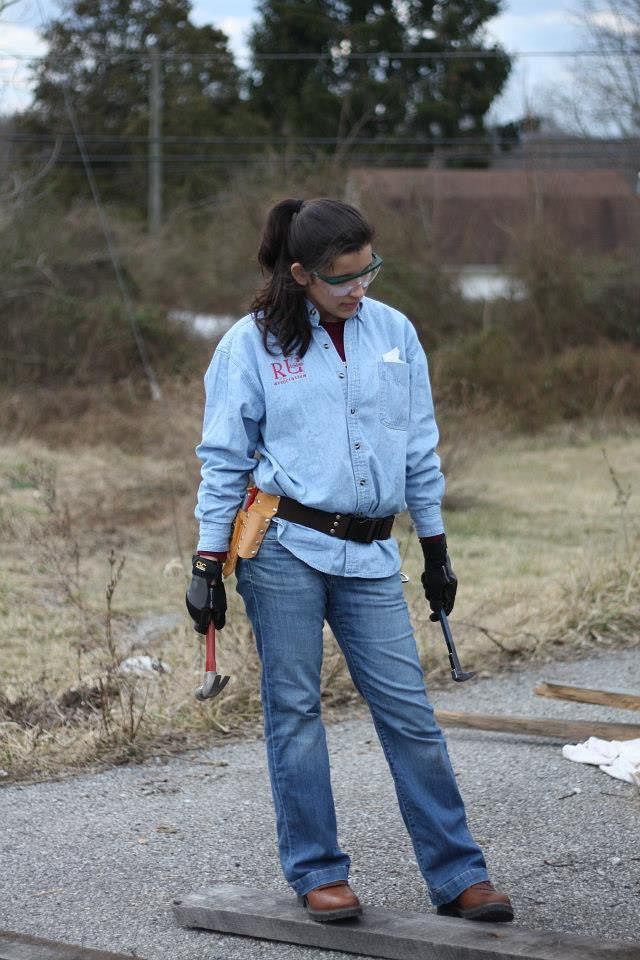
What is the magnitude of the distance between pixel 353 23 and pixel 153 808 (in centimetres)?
4007

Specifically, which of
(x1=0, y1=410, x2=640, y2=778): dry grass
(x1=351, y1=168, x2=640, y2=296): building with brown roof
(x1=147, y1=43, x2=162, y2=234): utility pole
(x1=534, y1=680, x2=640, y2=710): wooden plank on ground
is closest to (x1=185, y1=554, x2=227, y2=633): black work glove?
(x1=0, y1=410, x2=640, y2=778): dry grass

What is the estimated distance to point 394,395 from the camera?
361 cm

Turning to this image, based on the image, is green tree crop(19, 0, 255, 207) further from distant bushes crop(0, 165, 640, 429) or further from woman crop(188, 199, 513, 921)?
woman crop(188, 199, 513, 921)

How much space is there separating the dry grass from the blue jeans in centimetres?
198

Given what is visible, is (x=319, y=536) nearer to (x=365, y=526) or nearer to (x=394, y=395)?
(x=365, y=526)

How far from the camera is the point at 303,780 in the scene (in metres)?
3.55

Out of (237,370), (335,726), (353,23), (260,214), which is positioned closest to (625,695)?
(335,726)

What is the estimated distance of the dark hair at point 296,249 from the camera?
11.5 feet

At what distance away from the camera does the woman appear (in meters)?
3.51

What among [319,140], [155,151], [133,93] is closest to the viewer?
[319,140]

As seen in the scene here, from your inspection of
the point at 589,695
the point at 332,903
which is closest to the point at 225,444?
the point at 332,903

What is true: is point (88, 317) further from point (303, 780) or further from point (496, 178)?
point (303, 780)

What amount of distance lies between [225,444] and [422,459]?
1.85ft

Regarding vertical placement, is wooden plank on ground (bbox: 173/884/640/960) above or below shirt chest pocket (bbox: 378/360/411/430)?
below
